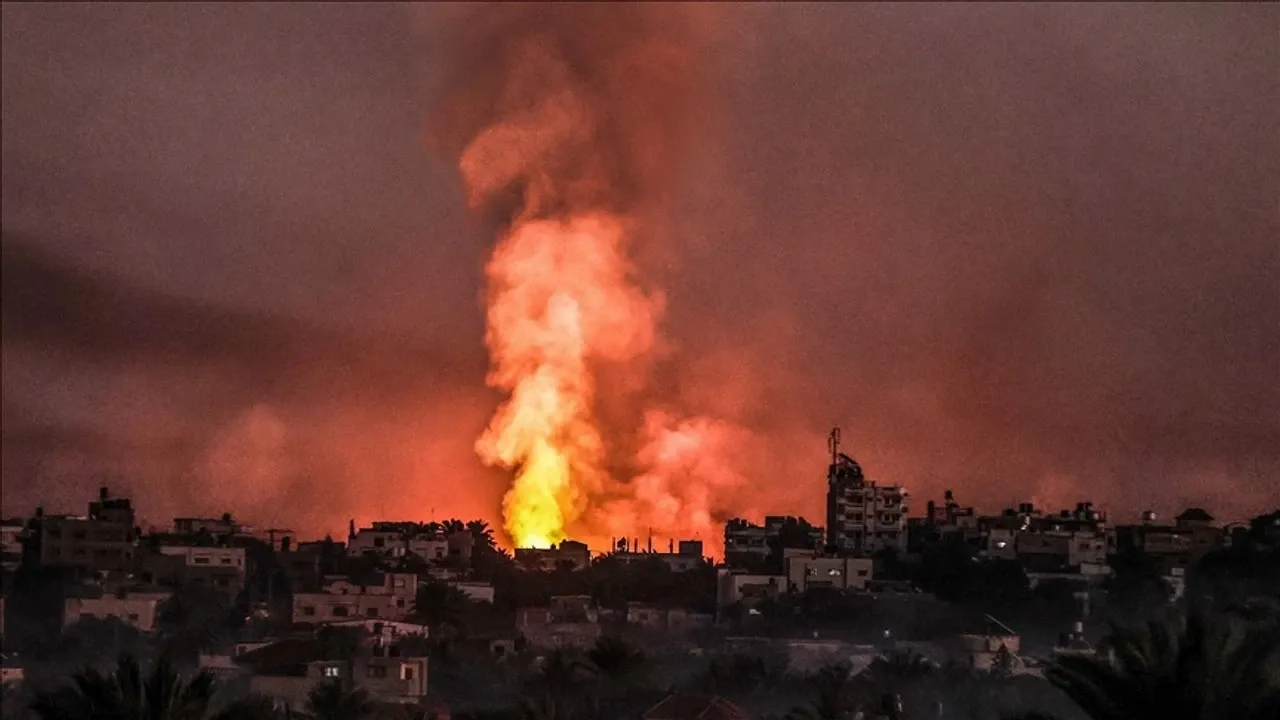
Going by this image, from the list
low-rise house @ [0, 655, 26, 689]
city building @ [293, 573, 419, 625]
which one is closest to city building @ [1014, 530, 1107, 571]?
city building @ [293, 573, 419, 625]

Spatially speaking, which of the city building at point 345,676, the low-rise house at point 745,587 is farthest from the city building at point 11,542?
the low-rise house at point 745,587

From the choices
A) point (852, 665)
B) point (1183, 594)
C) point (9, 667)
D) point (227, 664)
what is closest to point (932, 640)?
point (852, 665)

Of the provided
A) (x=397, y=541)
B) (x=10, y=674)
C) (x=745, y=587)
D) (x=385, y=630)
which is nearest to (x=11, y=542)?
(x=397, y=541)

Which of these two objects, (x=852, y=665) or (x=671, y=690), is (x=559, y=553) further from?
(x=671, y=690)

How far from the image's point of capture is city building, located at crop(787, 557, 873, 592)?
2079 inches

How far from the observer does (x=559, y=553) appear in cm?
5416

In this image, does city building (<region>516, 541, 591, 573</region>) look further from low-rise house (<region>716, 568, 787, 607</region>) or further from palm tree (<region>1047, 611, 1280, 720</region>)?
palm tree (<region>1047, 611, 1280, 720</region>)

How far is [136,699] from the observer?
81.7ft

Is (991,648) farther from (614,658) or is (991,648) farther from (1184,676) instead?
(1184,676)

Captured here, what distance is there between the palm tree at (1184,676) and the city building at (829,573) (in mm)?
33444

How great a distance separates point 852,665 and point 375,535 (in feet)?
48.4

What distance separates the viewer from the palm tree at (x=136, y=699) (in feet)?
80.9

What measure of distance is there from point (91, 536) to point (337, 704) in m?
24.3

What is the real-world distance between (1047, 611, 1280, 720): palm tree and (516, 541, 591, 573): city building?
34289 mm
